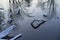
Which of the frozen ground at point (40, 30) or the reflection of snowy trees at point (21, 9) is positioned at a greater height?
the reflection of snowy trees at point (21, 9)

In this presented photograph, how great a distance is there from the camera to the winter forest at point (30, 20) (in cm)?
155

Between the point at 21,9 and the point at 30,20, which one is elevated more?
the point at 21,9

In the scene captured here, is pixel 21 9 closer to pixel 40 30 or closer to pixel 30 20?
pixel 30 20

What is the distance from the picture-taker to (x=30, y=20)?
1.58 m

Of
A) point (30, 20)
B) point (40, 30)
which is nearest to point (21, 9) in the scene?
point (30, 20)

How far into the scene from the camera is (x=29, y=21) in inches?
62.2

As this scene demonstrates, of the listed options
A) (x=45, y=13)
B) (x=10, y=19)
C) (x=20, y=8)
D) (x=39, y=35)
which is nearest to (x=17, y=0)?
(x=20, y=8)

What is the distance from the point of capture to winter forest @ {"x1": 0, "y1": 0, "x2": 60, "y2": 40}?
1.55m

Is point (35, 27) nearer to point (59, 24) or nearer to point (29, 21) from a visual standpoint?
point (29, 21)

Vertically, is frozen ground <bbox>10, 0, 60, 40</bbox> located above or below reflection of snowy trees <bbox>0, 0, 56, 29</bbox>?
below

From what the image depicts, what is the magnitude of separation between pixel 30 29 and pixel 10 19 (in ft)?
0.75

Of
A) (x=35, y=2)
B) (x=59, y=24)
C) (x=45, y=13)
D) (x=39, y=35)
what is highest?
(x=35, y=2)

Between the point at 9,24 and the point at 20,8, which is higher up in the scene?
the point at 20,8

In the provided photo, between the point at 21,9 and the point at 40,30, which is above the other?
the point at 21,9
